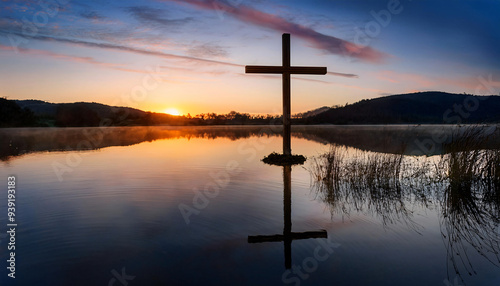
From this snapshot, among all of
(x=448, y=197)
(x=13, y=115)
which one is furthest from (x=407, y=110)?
(x=448, y=197)

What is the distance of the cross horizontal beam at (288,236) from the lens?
5203 millimetres

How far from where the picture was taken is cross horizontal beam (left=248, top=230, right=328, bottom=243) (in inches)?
205

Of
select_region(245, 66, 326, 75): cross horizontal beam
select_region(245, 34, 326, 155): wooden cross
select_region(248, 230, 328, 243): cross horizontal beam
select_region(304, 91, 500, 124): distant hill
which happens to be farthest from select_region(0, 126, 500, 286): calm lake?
select_region(304, 91, 500, 124): distant hill

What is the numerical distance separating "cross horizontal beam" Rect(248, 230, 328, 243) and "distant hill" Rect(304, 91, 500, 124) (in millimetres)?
135477

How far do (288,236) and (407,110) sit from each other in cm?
16981

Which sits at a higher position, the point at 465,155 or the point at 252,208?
the point at 465,155

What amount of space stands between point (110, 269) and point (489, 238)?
559 cm

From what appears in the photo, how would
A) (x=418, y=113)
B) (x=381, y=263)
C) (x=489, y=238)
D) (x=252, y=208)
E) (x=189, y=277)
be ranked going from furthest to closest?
(x=418, y=113)
(x=252, y=208)
(x=489, y=238)
(x=381, y=263)
(x=189, y=277)

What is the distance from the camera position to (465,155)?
8.72 meters

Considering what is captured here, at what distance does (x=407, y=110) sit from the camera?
158m

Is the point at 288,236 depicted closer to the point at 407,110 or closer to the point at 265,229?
the point at 265,229

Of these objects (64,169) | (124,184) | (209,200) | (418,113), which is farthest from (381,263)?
(418,113)

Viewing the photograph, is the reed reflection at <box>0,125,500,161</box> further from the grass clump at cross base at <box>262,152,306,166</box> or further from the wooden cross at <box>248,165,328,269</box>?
the wooden cross at <box>248,165,328,269</box>

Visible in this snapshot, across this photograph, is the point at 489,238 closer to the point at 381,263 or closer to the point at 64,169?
the point at 381,263
